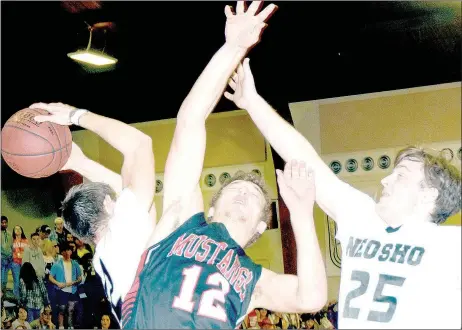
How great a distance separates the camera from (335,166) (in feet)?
11.4

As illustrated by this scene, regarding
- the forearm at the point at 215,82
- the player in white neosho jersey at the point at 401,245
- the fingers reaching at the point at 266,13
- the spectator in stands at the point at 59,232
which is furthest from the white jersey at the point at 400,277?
the spectator in stands at the point at 59,232

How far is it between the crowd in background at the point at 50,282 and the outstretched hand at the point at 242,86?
1.26 m

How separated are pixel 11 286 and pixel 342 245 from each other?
231 cm

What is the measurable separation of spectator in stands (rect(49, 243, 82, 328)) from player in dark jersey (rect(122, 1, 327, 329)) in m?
0.65

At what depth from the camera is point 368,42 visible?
3576 millimetres

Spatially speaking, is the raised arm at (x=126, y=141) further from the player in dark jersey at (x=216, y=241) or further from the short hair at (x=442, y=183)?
the short hair at (x=442, y=183)

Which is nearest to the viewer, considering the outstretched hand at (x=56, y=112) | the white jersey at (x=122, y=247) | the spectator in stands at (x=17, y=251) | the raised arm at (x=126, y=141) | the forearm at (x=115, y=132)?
the white jersey at (x=122, y=247)

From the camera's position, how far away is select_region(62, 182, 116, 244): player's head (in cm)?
388

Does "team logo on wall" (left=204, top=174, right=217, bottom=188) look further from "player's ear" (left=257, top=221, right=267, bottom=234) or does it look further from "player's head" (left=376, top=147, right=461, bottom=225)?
"player's head" (left=376, top=147, right=461, bottom=225)

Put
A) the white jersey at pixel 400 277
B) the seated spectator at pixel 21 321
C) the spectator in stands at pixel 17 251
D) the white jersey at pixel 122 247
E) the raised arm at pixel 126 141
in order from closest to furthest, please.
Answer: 1. the white jersey at pixel 400 277
2. the white jersey at pixel 122 247
3. the raised arm at pixel 126 141
4. the seated spectator at pixel 21 321
5. the spectator in stands at pixel 17 251

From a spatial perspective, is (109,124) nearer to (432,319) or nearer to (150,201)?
(150,201)

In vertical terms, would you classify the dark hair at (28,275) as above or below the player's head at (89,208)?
below

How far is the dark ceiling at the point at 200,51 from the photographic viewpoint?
350 cm

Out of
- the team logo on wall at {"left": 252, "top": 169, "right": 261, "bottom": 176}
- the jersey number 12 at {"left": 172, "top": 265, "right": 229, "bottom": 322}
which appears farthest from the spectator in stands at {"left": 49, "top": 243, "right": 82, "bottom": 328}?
the team logo on wall at {"left": 252, "top": 169, "right": 261, "bottom": 176}
